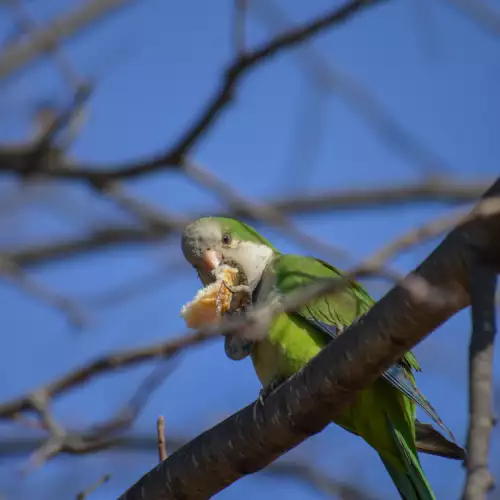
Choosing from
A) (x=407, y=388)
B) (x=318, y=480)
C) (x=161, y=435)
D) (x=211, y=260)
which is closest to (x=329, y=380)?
(x=161, y=435)

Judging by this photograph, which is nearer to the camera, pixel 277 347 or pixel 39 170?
pixel 277 347

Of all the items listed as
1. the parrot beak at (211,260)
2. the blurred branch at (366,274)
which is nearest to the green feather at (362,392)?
the parrot beak at (211,260)

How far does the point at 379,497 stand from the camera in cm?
458

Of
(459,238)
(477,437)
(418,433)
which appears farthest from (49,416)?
(477,437)

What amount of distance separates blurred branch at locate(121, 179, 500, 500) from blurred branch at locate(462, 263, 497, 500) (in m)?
0.12

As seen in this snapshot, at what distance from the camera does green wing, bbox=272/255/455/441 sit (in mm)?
2703

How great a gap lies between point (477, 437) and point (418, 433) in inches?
66.3

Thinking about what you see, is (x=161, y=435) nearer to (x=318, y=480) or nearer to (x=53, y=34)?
(x=318, y=480)

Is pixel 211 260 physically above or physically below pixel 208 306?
above

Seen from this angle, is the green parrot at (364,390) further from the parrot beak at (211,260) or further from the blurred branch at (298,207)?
the blurred branch at (298,207)

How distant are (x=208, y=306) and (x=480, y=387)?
5.74 ft

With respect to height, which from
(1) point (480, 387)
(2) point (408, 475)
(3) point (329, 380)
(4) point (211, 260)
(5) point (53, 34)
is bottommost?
(1) point (480, 387)

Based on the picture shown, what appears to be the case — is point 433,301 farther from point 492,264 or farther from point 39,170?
point 39,170

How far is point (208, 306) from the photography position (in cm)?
298
